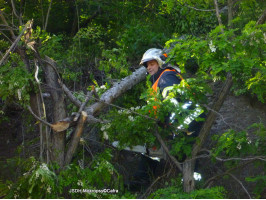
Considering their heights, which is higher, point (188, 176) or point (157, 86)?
point (157, 86)

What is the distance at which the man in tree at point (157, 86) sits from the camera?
6.28 metres

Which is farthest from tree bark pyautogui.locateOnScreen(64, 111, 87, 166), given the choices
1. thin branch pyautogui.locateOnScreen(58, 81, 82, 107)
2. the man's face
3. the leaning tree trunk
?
the man's face

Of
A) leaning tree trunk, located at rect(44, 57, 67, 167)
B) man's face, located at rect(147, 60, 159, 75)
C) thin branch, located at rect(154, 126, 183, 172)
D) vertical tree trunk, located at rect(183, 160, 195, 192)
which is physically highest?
man's face, located at rect(147, 60, 159, 75)

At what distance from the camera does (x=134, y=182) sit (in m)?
7.05

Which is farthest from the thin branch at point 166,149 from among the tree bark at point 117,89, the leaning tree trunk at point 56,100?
the leaning tree trunk at point 56,100

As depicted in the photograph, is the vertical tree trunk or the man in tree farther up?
the man in tree

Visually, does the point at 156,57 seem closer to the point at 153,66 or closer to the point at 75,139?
the point at 153,66

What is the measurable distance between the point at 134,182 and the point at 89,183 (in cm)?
136

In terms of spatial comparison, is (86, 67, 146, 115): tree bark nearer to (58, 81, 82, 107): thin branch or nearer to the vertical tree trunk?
(58, 81, 82, 107): thin branch

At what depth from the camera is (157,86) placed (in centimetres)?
646

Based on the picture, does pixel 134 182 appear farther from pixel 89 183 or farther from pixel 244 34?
pixel 244 34

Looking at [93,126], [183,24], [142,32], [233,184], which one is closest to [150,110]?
[93,126]

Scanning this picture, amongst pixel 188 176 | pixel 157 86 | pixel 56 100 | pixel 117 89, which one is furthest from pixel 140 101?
pixel 188 176

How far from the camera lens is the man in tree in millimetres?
6277
